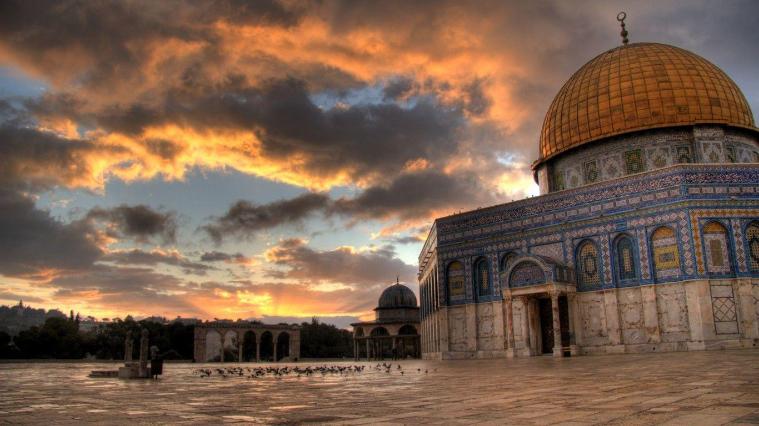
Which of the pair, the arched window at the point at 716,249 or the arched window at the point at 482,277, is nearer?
the arched window at the point at 716,249

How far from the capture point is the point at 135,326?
66.1 meters

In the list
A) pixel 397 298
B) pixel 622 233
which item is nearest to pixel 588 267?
pixel 622 233

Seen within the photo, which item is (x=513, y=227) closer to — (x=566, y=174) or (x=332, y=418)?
(x=566, y=174)

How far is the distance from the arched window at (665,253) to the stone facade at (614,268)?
43mm

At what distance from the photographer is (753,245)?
2523cm

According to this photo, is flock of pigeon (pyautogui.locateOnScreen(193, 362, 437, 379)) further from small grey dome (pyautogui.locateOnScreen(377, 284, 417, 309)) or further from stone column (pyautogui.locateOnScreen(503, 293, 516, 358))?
small grey dome (pyautogui.locateOnScreen(377, 284, 417, 309))

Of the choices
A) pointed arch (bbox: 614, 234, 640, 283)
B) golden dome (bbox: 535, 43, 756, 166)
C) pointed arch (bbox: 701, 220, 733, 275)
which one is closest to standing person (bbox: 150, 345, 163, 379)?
pointed arch (bbox: 614, 234, 640, 283)

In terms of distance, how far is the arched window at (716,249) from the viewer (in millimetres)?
24922

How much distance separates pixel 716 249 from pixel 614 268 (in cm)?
424

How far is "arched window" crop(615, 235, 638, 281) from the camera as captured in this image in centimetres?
2700

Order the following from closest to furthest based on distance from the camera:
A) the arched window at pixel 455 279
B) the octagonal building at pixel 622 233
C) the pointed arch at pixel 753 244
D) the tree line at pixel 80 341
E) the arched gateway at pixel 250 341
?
the pointed arch at pixel 753 244 < the octagonal building at pixel 622 233 < the arched window at pixel 455 279 < the arched gateway at pixel 250 341 < the tree line at pixel 80 341

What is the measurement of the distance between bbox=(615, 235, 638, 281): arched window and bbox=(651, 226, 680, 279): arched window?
958mm

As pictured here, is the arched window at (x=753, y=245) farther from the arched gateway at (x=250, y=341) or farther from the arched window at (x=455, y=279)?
the arched gateway at (x=250, y=341)

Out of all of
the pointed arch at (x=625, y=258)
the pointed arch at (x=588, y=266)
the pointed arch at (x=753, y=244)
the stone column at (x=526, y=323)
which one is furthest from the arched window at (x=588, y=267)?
the pointed arch at (x=753, y=244)
